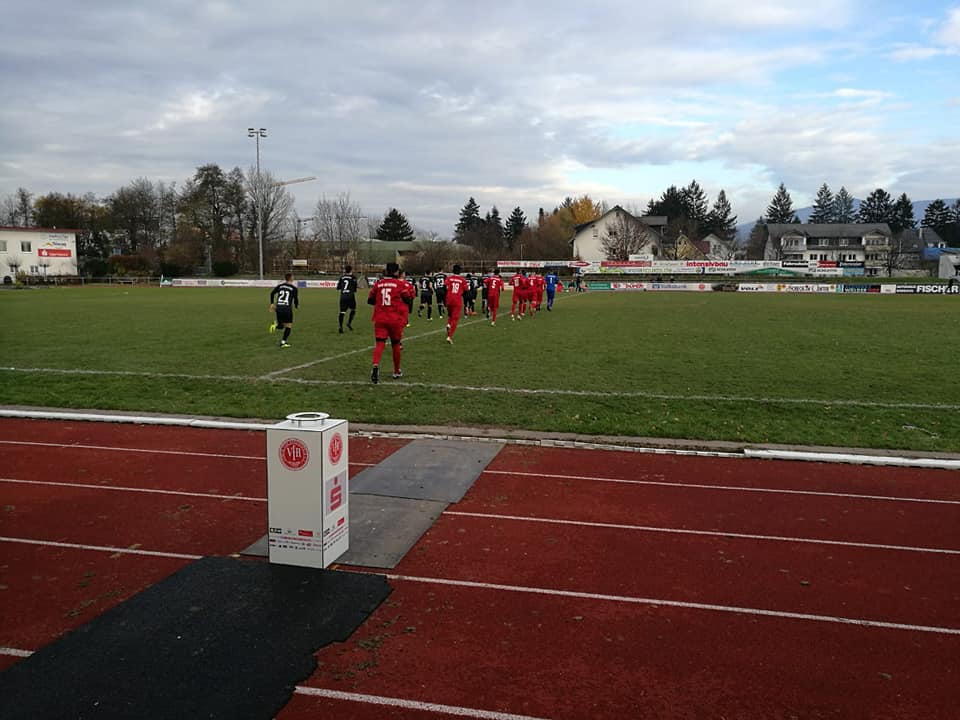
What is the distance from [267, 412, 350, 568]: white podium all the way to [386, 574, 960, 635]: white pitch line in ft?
1.85

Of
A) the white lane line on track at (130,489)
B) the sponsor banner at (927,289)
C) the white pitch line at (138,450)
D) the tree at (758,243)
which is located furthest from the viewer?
the tree at (758,243)

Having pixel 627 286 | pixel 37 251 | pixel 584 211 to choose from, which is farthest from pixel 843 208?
pixel 37 251

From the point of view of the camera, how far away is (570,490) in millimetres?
6699

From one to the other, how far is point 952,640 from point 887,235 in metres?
120

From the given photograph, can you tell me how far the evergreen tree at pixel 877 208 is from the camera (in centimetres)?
12269

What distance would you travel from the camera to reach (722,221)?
124 m

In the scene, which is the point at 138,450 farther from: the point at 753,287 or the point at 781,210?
the point at 781,210

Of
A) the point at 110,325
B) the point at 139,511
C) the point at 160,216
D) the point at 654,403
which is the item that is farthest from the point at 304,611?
the point at 160,216

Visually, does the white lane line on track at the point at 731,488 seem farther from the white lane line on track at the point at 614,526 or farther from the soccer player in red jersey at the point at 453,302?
the soccer player in red jersey at the point at 453,302

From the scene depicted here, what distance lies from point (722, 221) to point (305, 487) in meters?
130

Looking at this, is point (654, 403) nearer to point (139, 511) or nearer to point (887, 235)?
point (139, 511)

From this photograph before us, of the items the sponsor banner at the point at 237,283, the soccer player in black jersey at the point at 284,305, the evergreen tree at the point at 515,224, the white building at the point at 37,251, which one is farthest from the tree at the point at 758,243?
the soccer player in black jersey at the point at 284,305

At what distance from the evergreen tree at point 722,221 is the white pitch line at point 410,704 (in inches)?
5034

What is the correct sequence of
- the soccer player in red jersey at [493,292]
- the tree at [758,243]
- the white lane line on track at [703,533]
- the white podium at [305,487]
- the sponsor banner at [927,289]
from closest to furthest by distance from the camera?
the white podium at [305,487]
the white lane line on track at [703,533]
the soccer player in red jersey at [493,292]
the sponsor banner at [927,289]
the tree at [758,243]
